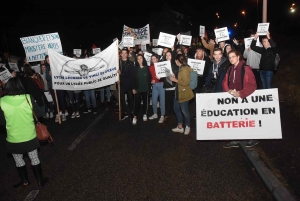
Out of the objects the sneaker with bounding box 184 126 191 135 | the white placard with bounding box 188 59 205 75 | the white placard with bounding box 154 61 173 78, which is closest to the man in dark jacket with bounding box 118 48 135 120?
the white placard with bounding box 154 61 173 78

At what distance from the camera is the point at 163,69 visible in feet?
24.5

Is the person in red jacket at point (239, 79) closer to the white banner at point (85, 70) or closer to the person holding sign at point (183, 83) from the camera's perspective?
the person holding sign at point (183, 83)

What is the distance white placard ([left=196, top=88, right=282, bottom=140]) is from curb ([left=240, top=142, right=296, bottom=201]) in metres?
0.37

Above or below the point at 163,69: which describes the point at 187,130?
below

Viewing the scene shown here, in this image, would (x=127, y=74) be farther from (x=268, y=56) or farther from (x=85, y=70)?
(x=268, y=56)

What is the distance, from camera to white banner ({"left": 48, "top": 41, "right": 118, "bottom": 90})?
808cm

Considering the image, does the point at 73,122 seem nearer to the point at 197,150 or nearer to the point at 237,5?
the point at 197,150

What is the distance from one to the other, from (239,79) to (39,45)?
6.89 metres

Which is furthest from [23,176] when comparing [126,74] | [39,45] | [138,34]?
[138,34]

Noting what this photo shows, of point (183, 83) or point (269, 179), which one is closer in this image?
point (269, 179)

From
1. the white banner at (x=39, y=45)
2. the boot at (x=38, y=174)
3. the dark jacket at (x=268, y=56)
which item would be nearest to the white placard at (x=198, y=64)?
the dark jacket at (x=268, y=56)

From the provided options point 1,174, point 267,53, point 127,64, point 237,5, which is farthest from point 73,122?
point 237,5

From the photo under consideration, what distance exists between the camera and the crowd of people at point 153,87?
432 centimetres

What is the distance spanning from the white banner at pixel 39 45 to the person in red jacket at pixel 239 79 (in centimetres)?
607
